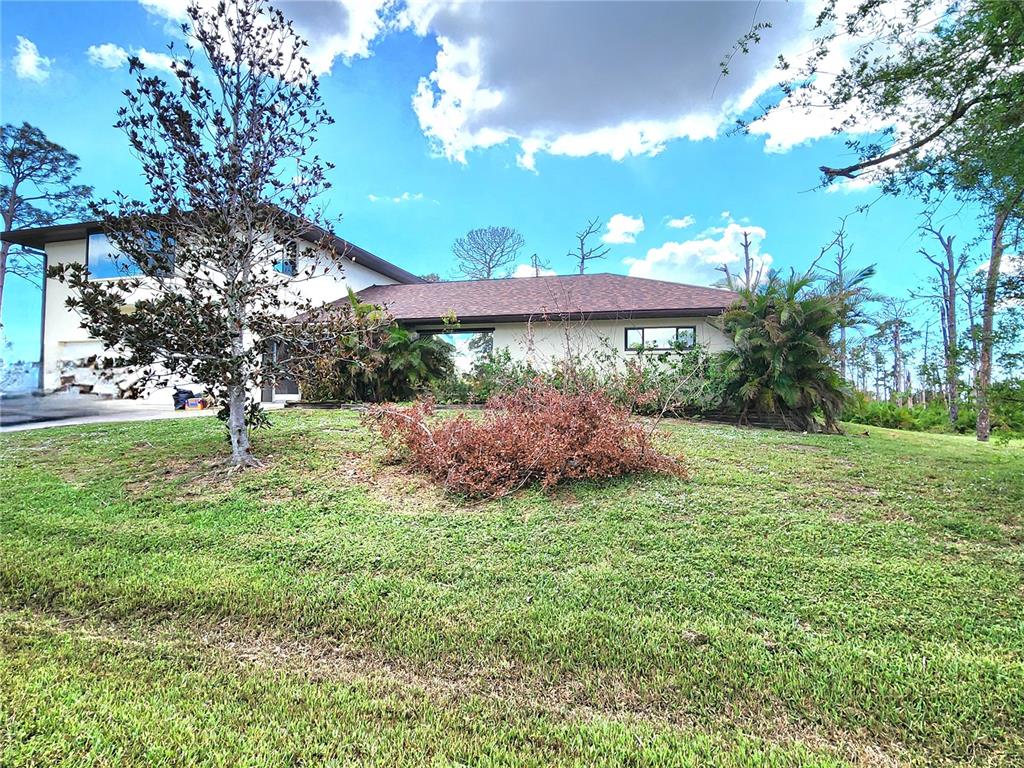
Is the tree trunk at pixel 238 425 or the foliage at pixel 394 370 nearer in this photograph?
the tree trunk at pixel 238 425

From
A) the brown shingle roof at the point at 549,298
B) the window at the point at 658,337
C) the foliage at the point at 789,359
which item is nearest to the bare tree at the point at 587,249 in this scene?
the brown shingle roof at the point at 549,298

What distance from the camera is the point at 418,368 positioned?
1075 centimetres

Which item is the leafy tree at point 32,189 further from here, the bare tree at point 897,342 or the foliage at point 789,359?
the bare tree at point 897,342

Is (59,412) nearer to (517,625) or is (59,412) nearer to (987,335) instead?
(517,625)

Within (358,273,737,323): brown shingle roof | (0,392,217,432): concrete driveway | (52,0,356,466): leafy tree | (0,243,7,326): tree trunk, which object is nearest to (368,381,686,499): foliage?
(52,0,356,466): leafy tree

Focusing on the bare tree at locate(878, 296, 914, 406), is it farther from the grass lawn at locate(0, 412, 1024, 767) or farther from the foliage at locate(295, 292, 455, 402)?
the grass lawn at locate(0, 412, 1024, 767)

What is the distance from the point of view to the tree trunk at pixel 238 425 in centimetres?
501

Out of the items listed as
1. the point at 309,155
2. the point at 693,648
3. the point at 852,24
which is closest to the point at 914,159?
the point at 852,24

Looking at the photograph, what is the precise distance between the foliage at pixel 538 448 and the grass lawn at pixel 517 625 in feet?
0.95

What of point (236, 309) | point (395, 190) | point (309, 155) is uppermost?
point (395, 190)

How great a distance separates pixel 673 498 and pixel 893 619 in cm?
174

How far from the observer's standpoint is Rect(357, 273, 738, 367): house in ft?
38.5

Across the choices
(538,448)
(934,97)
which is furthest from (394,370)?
(934,97)

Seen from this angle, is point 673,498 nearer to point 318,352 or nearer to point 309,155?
point 318,352
